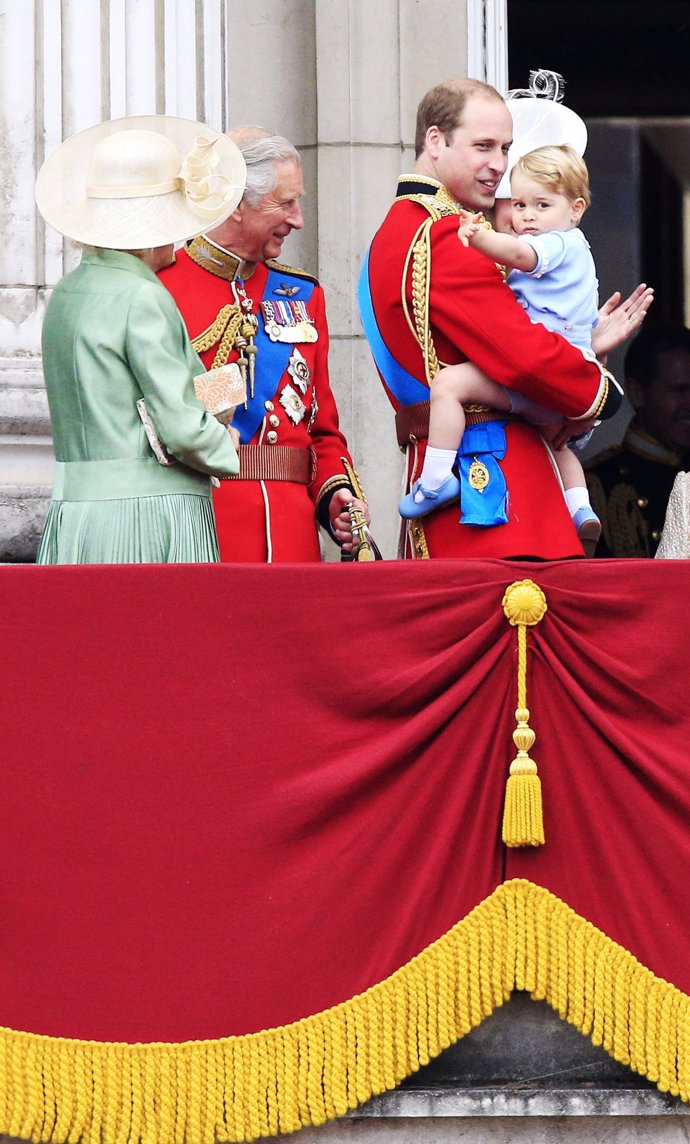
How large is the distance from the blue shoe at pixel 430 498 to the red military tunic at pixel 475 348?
4 centimetres

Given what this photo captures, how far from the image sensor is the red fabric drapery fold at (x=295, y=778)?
13.9 ft

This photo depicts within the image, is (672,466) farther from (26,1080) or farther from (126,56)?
(26,1080)

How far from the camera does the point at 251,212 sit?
→ 5.16 metres

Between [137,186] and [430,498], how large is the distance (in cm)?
91

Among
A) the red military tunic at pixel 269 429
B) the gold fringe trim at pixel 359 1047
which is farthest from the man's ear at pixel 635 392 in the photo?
the gold fringe trim at pixel 359 1047

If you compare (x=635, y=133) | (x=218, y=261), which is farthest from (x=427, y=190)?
(x=635, y=133)

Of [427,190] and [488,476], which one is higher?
[427,190]

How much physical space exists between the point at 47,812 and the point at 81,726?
176mm

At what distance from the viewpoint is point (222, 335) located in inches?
205

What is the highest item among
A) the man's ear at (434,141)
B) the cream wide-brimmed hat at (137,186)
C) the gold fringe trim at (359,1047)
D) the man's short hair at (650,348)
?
the man's short hair at (650,348)

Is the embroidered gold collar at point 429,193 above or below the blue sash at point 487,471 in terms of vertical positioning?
above

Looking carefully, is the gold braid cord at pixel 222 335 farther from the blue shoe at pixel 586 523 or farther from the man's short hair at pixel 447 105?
the blue shoe at pixel 586 523

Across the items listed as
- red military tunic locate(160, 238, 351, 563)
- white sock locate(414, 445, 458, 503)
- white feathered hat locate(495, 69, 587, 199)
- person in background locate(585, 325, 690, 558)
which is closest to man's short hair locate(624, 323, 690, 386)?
person in background locate(585, 325, 690, 558)

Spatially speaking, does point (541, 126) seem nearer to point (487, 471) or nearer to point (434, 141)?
point (434, 141)
